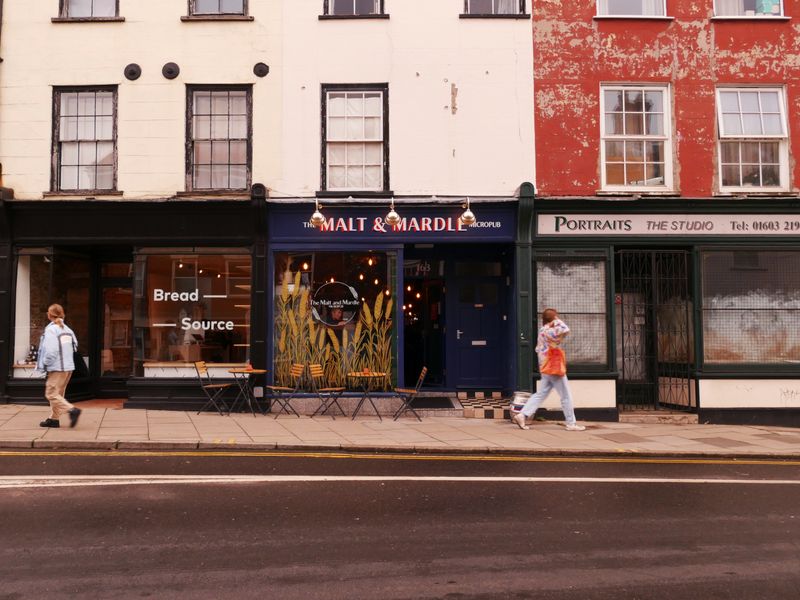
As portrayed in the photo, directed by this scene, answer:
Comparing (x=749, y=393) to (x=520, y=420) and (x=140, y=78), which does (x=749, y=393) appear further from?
(x=140, y=78)

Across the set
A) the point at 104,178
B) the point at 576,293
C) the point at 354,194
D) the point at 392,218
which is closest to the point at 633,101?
the point at 576,293

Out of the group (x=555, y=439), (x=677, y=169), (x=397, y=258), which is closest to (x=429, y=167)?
(x=397, y=258)

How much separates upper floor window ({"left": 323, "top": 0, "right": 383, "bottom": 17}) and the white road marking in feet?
31.0

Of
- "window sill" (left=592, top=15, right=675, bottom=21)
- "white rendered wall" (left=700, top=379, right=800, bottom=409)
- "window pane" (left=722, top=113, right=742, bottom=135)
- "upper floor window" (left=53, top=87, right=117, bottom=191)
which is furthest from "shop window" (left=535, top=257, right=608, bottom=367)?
"upper floor window" (left=53, top=87, right=117, bottom=191)

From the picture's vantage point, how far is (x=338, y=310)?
13.3m

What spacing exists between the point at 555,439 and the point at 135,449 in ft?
20.2

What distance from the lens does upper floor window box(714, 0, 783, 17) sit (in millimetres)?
13523

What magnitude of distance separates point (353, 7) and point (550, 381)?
814cm

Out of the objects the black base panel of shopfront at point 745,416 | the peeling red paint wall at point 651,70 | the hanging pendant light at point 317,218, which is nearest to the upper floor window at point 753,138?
the peeling red paint wall at point 651,70

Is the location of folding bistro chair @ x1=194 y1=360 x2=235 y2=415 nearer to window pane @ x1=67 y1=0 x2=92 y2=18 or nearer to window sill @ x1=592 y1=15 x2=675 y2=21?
window pane @ x1=67 y1=0 x2=92 y2=18

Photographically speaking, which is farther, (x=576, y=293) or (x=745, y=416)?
(x=576, y=293)

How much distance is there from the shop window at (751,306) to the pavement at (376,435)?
59.5 inches

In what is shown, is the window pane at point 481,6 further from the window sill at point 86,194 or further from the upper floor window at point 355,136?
the window sill at point 86,194

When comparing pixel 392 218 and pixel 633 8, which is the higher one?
pixel 633 8
